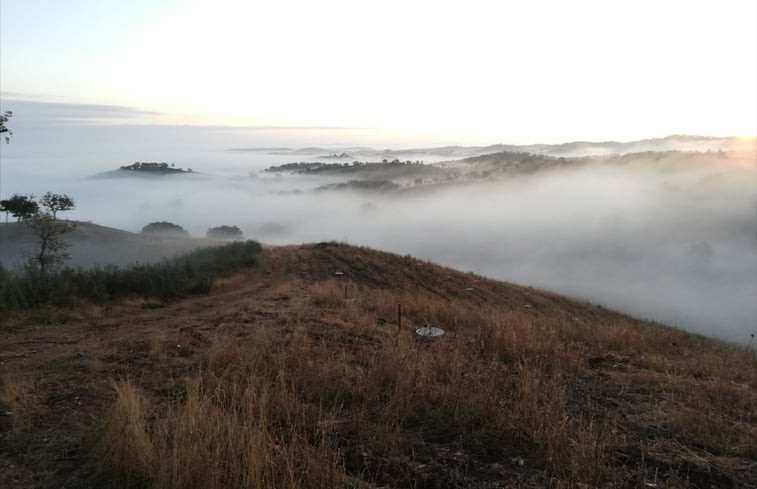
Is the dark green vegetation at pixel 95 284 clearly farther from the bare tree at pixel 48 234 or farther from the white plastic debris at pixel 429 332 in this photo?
the white plastic debris at pixel 429 332

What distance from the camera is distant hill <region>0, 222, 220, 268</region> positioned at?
41031 millimetres

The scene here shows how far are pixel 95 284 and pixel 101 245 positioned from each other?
130ft

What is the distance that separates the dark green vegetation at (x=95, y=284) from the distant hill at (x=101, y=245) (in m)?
24.7

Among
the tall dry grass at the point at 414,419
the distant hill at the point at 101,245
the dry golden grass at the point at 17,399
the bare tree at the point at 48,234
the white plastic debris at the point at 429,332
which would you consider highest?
the tall dry grass at the point at 414,419

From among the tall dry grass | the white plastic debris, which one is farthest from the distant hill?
the tall dry grass

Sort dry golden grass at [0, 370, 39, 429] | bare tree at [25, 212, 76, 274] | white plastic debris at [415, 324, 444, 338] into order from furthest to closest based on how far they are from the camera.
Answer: bare tree at [25, 212, 76, 274] → white plastic debris at [415, 324, 444, 338] → dry golden grass at [0, 370, 39, 429]

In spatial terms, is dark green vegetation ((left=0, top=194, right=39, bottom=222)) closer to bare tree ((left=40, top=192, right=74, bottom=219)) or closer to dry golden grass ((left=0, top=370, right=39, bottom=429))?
bare tree ((left=40, top=192, right=74, bottom=219))

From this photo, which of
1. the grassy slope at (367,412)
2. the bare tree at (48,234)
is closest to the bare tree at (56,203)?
the bare tree at (48,234)

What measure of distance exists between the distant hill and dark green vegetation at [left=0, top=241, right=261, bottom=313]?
24750 mm

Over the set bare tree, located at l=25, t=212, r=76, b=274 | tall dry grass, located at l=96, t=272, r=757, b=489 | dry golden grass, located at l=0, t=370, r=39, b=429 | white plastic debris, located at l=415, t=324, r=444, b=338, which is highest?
tall dry grass, located at l=96, t=272, r=757, b=489

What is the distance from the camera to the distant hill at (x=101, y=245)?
135 ft

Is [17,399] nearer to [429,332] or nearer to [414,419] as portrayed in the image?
[414,419]

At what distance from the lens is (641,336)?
9.59 metres

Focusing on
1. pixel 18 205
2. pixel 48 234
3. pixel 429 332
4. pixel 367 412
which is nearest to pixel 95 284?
pixel 429 332
